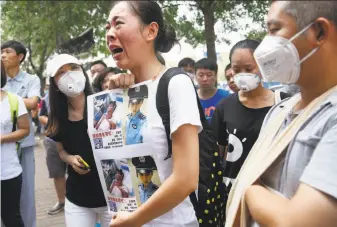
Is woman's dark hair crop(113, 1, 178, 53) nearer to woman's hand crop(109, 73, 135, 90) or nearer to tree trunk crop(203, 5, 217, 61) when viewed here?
woman's hand crop(109, 73, 135, 90)

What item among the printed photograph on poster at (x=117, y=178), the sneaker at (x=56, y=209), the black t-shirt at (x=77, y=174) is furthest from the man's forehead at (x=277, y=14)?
the sneaker at (x=56, y=209)

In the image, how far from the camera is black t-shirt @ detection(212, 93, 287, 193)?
8.90 ft

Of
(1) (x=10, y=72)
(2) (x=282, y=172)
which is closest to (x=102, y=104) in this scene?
(2) (x=282, y=172)

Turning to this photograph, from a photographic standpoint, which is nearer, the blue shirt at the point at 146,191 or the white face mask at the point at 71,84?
the blue shirt at the point at 146,191

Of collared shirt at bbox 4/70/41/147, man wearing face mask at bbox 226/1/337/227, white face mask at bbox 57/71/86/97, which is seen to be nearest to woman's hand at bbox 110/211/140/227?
man wearing face mask at bbox 226/1/337/227

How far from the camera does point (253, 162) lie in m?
1.27

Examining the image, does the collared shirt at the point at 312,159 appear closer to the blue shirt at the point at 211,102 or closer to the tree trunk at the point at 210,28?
the blue shirt at the point at 211,102

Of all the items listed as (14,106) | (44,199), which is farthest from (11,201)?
(44,199)

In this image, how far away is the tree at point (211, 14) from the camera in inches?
353

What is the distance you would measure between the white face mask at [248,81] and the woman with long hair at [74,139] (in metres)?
1.11

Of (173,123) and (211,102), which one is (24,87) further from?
(173,123)

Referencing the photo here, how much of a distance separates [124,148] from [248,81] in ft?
4.56

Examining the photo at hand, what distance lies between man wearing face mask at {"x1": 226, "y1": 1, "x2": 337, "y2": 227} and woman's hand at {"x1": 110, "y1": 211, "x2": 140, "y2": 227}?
52 cm

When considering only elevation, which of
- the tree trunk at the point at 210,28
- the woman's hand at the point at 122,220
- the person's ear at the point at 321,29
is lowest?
the woman's hand at the point at 122,220
